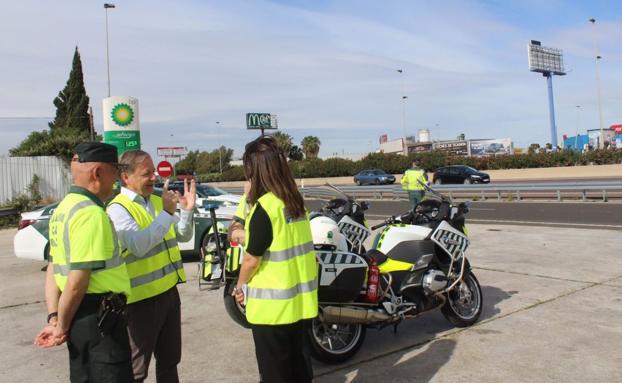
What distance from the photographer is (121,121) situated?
1914 centimetres

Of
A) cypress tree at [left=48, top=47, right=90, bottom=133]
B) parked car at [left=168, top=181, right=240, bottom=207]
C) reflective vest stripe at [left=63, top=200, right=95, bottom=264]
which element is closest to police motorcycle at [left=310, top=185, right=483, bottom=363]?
reflective vest stripe at [left=63, top=200, right=95, bottom=264]

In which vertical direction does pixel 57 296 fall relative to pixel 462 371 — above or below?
above

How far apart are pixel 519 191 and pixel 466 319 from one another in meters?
18.6

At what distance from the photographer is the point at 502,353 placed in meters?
4.79

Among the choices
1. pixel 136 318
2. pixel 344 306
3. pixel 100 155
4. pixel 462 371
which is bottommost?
A: pixel 462 371

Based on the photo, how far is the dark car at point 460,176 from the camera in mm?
35481

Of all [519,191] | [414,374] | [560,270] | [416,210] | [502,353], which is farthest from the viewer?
[519,191]

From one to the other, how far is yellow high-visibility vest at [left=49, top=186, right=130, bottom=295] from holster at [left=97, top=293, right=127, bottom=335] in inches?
1.6

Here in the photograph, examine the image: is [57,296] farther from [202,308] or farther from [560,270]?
[560,270]

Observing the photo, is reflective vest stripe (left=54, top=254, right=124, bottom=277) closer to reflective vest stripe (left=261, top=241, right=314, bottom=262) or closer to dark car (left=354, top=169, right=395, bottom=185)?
reflective vest stripe (left=261, top=241, right=314, bottom=262)

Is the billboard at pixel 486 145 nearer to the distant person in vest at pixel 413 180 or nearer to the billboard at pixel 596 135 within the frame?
the billboard at pixel 596 135

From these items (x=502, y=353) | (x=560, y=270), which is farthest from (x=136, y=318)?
(x=560, y=270)

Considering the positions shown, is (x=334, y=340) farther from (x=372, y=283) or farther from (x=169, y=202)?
(x=169, y=202)

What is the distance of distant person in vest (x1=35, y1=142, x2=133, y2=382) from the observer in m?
2.49
